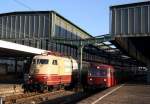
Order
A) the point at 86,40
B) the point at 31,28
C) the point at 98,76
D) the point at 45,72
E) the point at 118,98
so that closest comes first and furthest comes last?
the point at 118,98 < the point at 45,72 < the point at 98,76 < the point at 86,40 < the point at 31,28

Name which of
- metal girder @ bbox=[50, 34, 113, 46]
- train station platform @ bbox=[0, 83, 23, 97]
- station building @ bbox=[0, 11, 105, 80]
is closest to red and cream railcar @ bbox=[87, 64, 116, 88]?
train station platform @ bbox=[0, 83, 23, 97]

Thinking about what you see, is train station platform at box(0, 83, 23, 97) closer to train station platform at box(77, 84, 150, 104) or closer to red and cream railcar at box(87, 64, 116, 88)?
red and cream railcar at box(87, 64, 116, 88)

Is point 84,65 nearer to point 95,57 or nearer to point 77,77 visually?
point 77,77

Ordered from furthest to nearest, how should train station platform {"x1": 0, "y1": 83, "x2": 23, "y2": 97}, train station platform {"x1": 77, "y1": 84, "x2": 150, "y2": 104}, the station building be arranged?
the station building
train station platform {"x1": 0, "y1": 83, "x2": 23, "y2": 97}
train station platform {"x1": 77, "y1": 84, "x2": 150, "y2": 104}

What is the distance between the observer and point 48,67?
99.6 feet

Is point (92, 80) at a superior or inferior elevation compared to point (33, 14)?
inferior

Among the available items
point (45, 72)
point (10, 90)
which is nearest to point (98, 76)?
point (45, 72)

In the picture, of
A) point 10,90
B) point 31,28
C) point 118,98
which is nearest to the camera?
point 118,98

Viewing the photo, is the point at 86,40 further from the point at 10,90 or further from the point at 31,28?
the point at 10,90

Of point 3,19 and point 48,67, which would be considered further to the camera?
point 3,19

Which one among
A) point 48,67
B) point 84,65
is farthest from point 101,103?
point 84,65

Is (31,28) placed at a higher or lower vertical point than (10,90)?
higher

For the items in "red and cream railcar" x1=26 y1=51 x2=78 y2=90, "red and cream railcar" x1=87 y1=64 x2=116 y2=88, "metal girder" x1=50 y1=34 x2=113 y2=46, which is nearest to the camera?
"red and cream railcar" x1=26 y1=51 x2=78 y2=90

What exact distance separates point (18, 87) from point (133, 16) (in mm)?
19944
